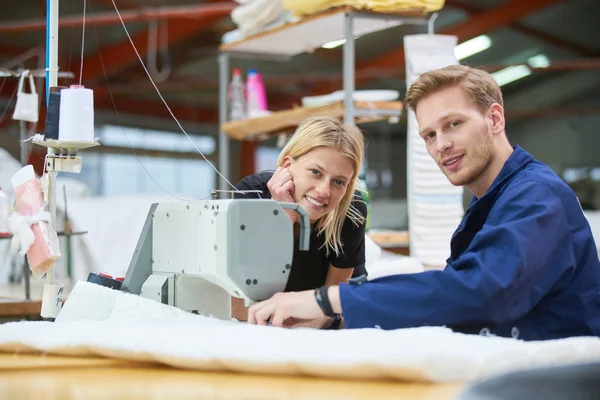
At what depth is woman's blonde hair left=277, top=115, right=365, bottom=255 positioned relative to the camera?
1.94m

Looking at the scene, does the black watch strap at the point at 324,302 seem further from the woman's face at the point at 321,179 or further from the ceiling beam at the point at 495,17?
the ceiling beam at the point at 495,17

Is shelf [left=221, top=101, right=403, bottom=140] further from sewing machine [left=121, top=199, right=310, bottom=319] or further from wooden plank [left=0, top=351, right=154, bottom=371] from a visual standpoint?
wooden plank [left=0, top=351, right=154, bottom=371]

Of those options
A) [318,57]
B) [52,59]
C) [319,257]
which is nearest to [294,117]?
[319,257]

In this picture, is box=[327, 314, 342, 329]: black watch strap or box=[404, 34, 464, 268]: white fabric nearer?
box=[327, 314, 342, 329]: black watch strap

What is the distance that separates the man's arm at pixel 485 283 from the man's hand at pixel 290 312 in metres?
0.05

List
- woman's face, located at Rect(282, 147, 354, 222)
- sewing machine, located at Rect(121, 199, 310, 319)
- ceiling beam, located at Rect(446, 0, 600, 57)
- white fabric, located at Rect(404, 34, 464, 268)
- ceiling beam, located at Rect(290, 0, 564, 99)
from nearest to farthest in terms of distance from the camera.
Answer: sewing machine, located at Rect(121, 199, 310, 319), woman's face, located at Rect(282, 147, 354, 222), white fabric, located at Rect(404, 34, 464, 268), ceiling beam, located at Rect(290, 0, 564, 99), ceiling beam, located at Rect(446, 0, 600, 57)

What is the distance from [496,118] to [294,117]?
2197 mm

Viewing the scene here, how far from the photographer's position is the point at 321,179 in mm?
1929

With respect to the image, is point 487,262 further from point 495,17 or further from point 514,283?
point 495,17

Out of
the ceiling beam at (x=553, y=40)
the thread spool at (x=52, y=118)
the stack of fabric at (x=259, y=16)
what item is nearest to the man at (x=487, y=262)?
the thread spool at (x=52, y=118)

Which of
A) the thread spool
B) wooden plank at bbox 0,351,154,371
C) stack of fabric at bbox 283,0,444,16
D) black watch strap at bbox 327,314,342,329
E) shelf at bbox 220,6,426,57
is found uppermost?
stack of fabric at bbox 283,0,444,16

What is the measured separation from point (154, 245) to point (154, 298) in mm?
137

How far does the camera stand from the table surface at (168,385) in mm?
1054

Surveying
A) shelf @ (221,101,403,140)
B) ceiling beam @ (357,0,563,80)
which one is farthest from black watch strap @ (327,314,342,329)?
ceiling beam @ (357,0,563,80)
